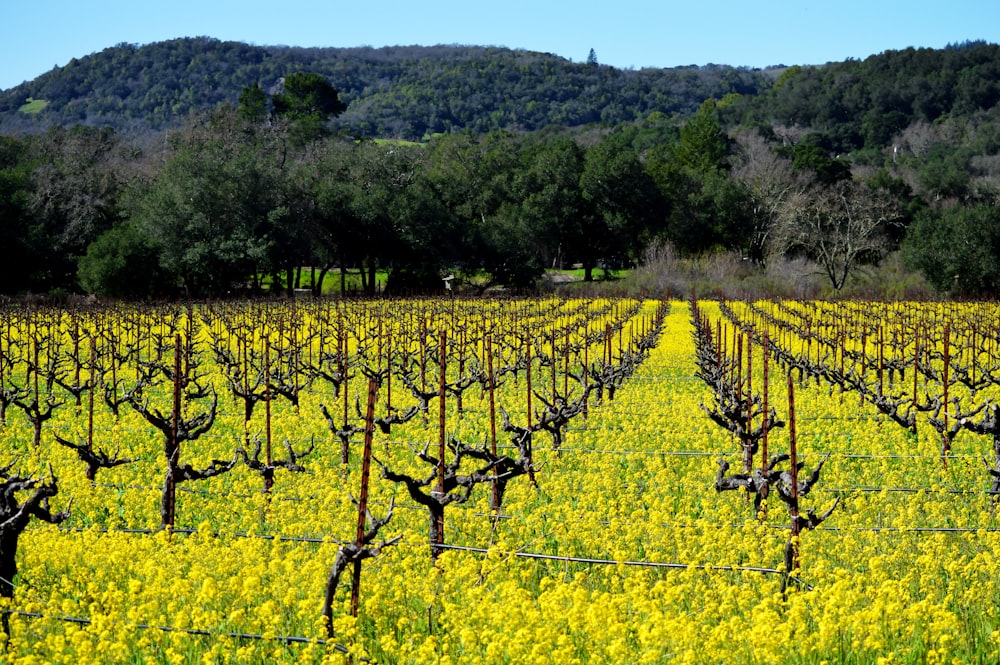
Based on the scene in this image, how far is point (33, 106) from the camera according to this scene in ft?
641

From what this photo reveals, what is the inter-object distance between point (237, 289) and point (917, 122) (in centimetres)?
8041

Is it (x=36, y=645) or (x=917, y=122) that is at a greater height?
(x=917, y=122)

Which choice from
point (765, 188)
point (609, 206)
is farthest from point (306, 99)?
point (765, 188)

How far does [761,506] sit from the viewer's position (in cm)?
941

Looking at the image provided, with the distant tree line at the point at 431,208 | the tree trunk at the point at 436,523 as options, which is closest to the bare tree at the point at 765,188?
the distant tree line at the point at 431,208

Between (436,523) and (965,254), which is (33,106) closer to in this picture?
(965,254)

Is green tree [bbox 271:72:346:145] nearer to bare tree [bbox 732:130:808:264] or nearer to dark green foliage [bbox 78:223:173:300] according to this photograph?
bare tree [bbox 732:130:808:264]

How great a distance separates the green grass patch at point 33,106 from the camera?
19238 centimetres

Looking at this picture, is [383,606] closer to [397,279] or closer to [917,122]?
[397,279]

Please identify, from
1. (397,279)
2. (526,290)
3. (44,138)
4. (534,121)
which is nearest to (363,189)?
(397,279)

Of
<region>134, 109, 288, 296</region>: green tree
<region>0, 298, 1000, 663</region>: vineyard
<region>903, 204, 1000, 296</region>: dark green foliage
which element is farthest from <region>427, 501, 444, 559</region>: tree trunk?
<region>903, 204, 1000, 296</region>: dark green foliage

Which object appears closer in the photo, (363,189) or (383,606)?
(383,606)

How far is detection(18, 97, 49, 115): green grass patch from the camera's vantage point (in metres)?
192

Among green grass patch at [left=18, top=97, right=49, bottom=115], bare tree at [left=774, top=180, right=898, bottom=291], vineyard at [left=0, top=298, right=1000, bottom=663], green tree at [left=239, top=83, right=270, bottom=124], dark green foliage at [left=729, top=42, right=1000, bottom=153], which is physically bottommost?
vineyard at [left=0, top=298, right=1000, bottom=663]
